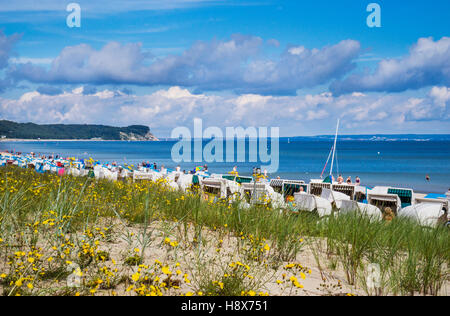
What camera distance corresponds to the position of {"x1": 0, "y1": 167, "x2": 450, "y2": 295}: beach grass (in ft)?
9.51

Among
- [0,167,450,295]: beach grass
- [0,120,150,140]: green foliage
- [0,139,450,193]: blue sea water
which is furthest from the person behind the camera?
[0,120,150,140]: green foliage

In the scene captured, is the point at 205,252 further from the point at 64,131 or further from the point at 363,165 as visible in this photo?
the point at 64,131

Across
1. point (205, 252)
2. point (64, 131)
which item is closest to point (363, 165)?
point (205, 252)

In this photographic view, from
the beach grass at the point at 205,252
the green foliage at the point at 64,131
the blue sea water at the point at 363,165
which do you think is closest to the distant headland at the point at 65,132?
the green foliage at the point at 64,131

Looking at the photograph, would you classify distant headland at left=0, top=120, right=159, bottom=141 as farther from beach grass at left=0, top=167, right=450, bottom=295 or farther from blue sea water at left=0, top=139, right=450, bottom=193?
beach grass at left=0, top=167, right=450, bottom=295

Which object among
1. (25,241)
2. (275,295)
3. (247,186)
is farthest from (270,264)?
(247,186)

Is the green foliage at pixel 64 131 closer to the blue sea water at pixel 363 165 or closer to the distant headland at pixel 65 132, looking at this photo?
the distant headland at pixel 65 132

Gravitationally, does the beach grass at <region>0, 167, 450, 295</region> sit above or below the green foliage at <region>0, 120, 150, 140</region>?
below

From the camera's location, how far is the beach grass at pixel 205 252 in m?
2.90

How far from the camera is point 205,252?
3559mm

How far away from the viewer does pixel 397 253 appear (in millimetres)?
3660

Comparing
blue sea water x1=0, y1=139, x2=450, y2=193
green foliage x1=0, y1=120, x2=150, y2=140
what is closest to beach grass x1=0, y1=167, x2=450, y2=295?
blue sea water x1=0, y1=139, x2=450, y2=193
